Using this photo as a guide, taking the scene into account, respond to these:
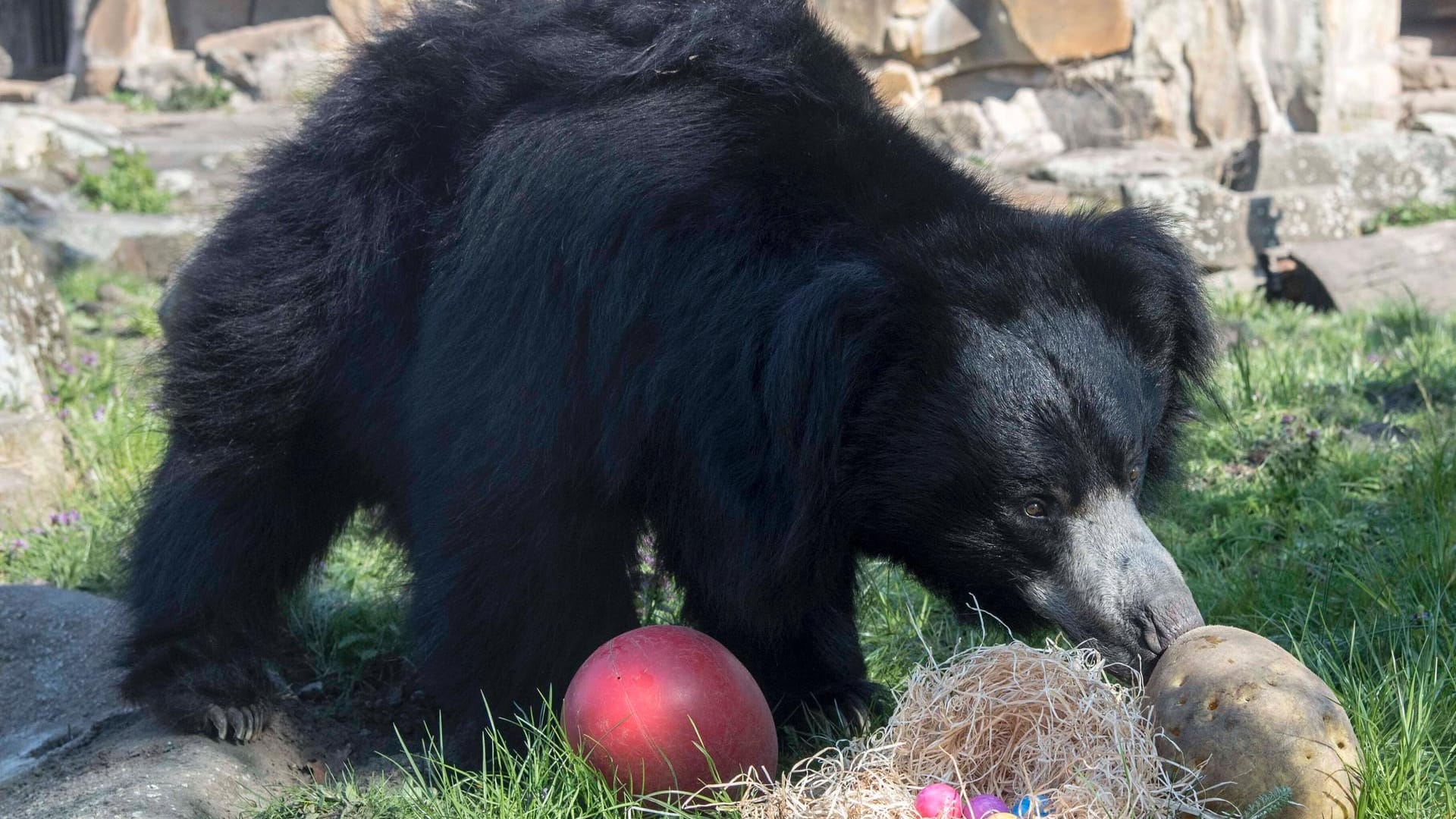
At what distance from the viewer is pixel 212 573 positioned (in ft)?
10.3

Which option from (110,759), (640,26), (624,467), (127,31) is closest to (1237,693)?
(624,467)

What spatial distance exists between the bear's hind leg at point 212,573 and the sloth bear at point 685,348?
3cm

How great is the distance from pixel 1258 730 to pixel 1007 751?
1.29 ft

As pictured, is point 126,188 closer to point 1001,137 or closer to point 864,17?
point 864,17

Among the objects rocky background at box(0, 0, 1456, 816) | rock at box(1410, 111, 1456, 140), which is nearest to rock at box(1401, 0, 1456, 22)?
rocky background at box(0, 0, 1456, 816)

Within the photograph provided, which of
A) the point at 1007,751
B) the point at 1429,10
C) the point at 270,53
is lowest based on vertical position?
the point at 1429,10

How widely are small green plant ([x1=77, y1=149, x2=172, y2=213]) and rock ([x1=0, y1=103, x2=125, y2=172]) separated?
490 mm

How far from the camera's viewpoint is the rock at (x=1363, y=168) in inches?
331

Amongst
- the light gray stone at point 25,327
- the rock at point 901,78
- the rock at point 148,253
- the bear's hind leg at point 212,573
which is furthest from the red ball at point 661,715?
the rock at point 901,78

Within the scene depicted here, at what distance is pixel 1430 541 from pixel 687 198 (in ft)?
6.25

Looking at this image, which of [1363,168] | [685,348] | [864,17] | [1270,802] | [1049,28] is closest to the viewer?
[1270,802]

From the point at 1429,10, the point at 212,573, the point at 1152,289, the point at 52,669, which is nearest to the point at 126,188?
the point at 52,669

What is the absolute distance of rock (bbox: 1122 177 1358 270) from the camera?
7605mm

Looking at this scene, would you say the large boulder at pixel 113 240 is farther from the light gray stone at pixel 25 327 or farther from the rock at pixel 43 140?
the light gray stone at pixel 25 327
